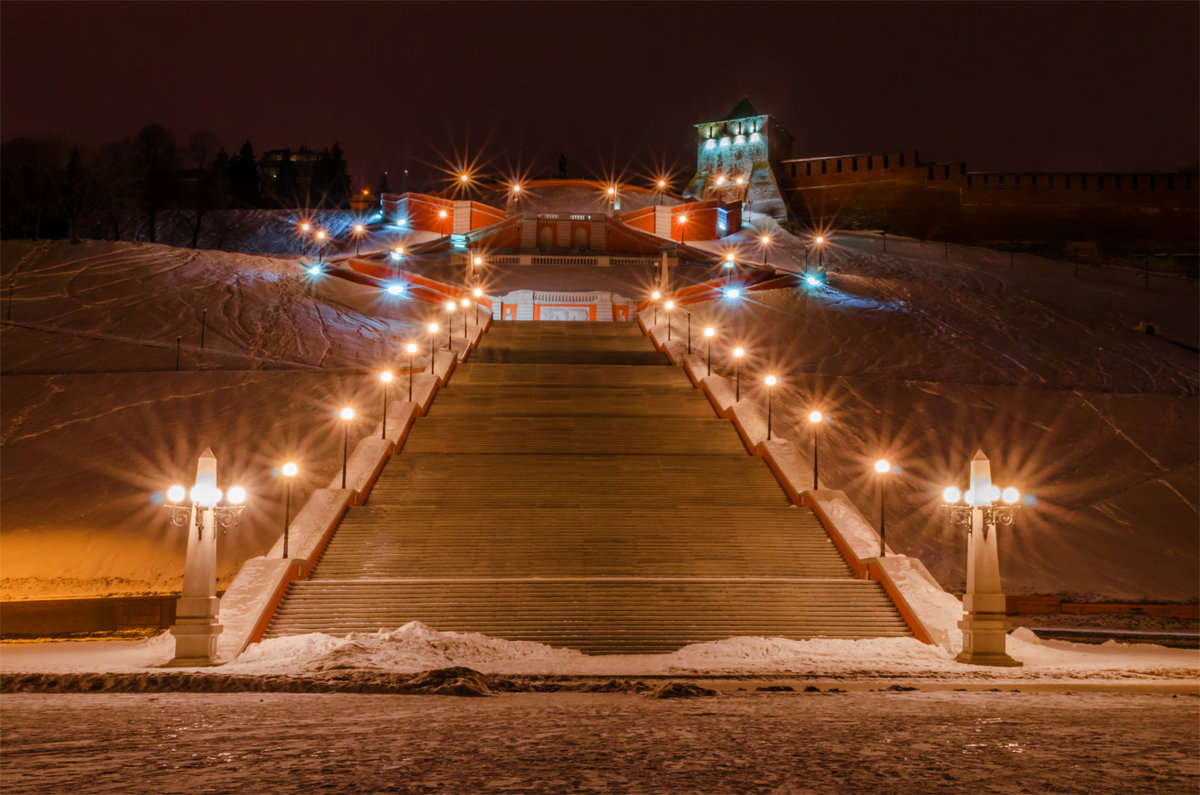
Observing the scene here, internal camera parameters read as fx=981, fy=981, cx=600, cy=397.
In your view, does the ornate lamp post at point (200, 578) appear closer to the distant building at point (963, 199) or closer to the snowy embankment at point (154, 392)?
the snowy embankment at point (154, 392)

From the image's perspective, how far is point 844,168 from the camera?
56969mm

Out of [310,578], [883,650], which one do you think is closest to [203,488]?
[310,578]

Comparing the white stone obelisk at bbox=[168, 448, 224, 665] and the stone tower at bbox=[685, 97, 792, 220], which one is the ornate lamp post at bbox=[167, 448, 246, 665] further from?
the stone tower at bbox=[685, 97, 792, 220]

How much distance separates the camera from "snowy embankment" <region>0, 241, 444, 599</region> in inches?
624

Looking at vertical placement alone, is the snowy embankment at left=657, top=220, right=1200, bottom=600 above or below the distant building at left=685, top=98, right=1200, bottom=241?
below

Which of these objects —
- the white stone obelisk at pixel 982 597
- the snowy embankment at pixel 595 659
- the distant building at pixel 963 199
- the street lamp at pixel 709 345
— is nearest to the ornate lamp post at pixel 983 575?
the white stone obelisk at pixel 982 597

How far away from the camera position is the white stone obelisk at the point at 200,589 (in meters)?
11.2

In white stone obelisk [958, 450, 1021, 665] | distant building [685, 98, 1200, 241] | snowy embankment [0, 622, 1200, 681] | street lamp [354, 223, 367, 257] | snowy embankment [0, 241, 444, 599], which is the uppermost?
distant building [685, 98, 1200, 241]

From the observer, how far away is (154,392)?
21.7m

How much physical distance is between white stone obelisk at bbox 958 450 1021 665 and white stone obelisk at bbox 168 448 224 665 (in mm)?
8782

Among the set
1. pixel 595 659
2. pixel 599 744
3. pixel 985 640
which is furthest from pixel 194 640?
pixel 985 640

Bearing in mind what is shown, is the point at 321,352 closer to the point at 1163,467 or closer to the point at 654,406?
the point at 654,406

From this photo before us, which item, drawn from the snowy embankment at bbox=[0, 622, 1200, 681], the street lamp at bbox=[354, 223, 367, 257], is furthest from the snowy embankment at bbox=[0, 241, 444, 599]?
the street lamp at bbox=[354, 223, 367, 257]

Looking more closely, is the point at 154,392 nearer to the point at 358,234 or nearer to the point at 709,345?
the point at 709,345
